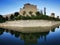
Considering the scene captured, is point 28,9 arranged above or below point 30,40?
above

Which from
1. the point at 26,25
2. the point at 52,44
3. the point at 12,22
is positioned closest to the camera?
the point at 52,44

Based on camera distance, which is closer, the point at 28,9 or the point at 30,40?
the point at 30,40

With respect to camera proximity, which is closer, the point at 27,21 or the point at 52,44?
the point at 52,44

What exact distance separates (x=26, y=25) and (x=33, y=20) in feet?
5.72

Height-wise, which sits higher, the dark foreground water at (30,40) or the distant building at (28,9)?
the distant building at (28,9)

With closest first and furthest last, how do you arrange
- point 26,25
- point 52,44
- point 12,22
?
point 52,44, point 26,25, point 12,22

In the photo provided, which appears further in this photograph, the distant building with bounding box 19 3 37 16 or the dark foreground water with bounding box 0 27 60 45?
the distant building with bounding box 19 3 37 16

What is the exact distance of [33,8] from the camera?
35.8 metres

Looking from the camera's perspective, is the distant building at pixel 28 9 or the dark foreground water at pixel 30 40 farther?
the distant building at pixel 28 9

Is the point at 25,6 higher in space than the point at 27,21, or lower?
higher

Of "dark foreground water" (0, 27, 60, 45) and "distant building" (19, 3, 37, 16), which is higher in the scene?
"distant building" (19, 3, 37, 16)

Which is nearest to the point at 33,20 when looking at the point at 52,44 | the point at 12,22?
the point at 12,22

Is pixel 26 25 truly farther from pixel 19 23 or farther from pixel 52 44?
pixel 52 44

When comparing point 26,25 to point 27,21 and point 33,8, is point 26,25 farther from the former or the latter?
point 33,8
